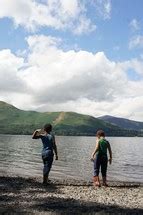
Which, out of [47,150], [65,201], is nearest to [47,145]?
[47,150]

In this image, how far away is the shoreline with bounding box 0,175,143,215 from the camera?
50.4 feet

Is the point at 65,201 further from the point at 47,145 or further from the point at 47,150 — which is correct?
the point at 47,145

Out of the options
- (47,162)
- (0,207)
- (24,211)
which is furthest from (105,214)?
(47,162)

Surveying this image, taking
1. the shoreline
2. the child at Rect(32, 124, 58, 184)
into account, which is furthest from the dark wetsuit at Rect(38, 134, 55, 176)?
the shoreline

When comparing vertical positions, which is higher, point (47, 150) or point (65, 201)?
point (47, 150)

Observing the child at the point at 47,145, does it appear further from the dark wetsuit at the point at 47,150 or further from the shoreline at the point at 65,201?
the shoreline at the point at 65,201

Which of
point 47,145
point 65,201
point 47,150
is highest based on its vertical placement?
point 47,145

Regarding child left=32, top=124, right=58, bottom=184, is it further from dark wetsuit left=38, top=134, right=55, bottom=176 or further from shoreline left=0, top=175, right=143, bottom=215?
shoreline left=0, top=175, right=143, bottom=215

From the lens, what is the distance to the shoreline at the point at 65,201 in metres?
15.4

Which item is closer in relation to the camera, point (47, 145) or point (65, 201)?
point (65, 201)

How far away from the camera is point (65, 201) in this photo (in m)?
17.6

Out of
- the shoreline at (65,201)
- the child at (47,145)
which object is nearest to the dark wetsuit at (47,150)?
the child at (47,145)

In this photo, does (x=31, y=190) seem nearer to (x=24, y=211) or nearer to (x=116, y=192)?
(x=116, y=192)

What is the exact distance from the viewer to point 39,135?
22500mm
